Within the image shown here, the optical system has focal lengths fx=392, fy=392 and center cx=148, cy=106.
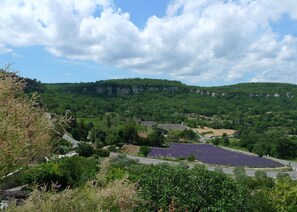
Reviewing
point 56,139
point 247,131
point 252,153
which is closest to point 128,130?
point 252,153

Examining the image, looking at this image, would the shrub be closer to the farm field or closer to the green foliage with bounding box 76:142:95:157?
the green foliage with bounding box 76:142:95:157

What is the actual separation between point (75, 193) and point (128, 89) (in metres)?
180

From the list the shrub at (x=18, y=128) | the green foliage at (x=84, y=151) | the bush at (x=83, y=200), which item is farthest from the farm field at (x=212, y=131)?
the shrub at (x=18, y=128)

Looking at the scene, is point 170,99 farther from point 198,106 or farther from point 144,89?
point 144,89

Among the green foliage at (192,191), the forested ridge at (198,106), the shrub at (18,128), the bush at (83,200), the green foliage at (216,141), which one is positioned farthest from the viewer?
the forested ridge at (198,106)

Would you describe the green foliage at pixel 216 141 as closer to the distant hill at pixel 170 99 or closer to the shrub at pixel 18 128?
the distant hill at pixel 170 99

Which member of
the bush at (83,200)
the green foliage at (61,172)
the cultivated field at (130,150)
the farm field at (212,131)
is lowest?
the farm field at (212,131)

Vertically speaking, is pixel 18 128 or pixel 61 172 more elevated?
pixel 18 128

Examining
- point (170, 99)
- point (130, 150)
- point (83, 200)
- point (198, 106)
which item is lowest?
point (130, 150)

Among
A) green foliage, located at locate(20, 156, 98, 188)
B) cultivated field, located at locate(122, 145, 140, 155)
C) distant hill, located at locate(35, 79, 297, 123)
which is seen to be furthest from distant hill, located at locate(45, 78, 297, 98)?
green foliage, located at locate(20, 156, 98, 188)

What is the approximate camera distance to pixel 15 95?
6809mm

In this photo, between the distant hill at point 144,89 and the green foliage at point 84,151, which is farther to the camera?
the distant hill at point 144,89

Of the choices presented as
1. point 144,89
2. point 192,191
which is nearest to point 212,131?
point 144,89

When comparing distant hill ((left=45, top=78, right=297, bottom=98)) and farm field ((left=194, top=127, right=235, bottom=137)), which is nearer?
farm field ((left=194, top=127, right=235, bottom=137))
